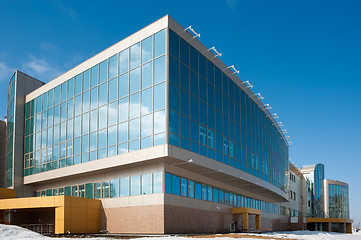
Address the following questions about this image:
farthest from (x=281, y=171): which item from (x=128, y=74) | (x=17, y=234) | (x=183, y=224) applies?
(x=17, y=234)

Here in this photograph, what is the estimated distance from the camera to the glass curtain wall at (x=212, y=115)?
33.6 m

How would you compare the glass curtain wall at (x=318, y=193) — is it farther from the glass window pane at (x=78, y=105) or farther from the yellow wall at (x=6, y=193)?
the yellow wall at (x=6, y=193)

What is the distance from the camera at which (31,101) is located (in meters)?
48.4

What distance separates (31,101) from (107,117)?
53.0 ft

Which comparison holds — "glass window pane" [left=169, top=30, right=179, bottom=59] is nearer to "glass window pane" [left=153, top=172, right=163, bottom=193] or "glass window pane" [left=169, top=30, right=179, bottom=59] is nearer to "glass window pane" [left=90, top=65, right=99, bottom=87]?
"glass window pane" [left=90, top=65, right=99, bottom=87]

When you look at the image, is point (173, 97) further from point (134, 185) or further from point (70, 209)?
point (70, 209)

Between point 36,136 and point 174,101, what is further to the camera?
point 36,136

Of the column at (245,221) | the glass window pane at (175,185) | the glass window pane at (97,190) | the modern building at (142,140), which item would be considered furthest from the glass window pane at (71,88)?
the column at (245,221)

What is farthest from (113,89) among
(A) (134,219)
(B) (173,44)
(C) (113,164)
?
(A) (134,219)

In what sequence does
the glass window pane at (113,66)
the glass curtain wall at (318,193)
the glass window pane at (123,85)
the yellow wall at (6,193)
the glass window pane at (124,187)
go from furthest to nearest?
the glass curtain wall at (318,193) → the yellow wall at (6,193) → the glass window pane at (113,66) → the glass window pane at (123,85) → the glass window pane at (124,187)

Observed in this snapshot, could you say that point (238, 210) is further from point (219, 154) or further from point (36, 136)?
point (36, 136)

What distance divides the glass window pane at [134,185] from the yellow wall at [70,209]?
460 cm

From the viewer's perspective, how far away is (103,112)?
1491 inches

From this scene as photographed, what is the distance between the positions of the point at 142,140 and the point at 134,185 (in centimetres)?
453
